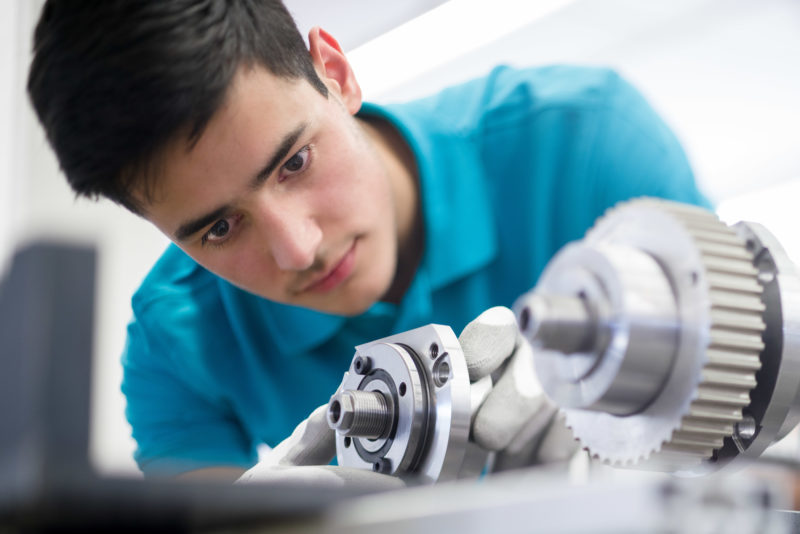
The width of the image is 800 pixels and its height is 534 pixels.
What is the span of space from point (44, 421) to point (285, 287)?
16.2 inches

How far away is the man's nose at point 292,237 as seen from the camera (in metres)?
0.50

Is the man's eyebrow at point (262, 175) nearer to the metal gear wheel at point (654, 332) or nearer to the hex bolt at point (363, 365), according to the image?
the hex bolt at point (363, 365)

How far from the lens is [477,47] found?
0.72 metres

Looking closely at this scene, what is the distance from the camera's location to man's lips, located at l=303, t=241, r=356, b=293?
576 millimetres

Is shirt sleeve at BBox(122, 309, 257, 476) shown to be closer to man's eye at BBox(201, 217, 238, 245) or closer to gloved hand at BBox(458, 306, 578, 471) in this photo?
man's eye at BBox(201, 217, 238, 245)

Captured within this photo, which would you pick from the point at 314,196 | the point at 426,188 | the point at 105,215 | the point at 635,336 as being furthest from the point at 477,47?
the point at 635,336

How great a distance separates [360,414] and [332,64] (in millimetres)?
303

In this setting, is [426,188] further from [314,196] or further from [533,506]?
[533,506]

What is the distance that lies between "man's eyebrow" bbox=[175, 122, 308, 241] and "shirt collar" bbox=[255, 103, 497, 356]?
12 centimetres

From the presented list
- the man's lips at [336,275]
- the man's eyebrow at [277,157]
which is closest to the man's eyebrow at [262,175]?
the man's eyebrow at [277,157]

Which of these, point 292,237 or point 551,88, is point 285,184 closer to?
point 292,237

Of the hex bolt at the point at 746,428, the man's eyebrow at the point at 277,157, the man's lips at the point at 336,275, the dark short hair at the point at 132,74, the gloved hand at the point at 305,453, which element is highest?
the dark short hair at the point at 132,74

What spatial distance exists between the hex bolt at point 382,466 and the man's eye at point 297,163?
22 cm

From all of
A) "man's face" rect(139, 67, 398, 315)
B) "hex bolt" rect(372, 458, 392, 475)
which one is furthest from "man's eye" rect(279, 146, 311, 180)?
"hex bolt" rect(372, 458, 392, 475)
